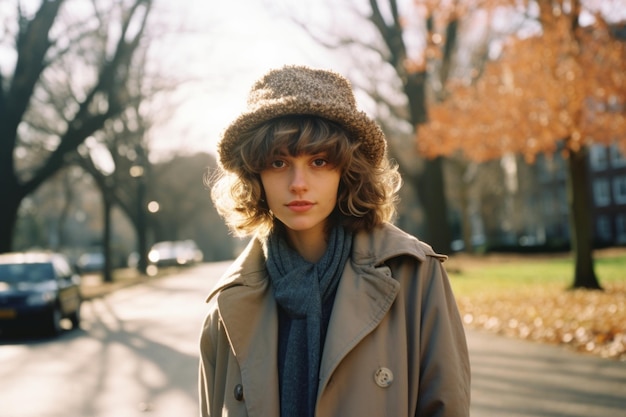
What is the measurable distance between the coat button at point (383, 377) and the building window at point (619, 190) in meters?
59.9

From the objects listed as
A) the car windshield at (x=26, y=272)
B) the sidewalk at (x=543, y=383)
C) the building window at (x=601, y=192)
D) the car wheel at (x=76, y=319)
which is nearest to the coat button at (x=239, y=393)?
the sidewalk at (x=543, y=383)

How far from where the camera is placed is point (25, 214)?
5391 centimetres

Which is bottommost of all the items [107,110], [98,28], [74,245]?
[74,245]

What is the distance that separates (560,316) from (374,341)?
991cm

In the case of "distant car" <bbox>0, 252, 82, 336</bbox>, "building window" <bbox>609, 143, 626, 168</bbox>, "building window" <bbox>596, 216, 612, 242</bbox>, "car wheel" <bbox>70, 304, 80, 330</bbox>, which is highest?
"building window" <bbox>609, 143, 626, 168</bbox>

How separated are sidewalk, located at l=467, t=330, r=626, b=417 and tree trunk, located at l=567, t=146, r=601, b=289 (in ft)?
20.6

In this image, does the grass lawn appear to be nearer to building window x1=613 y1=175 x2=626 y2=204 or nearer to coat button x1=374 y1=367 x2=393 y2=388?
coat button x1=374 y1=367 x2=393 y2=388

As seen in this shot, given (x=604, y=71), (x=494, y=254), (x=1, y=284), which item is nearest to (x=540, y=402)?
(x=604, y=71)

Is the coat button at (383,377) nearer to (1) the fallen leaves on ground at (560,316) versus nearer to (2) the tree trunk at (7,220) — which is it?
(1) the fallen leaves on ground at (560,316)

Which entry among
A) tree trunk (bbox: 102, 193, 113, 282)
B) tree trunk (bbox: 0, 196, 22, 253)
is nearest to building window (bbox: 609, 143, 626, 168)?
tree trunk (bbox: 102, 193, 113, 282)

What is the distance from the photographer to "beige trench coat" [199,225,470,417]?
7.10 feet

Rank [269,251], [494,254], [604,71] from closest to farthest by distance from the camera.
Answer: [269,251] → [604,71] → [494,254]

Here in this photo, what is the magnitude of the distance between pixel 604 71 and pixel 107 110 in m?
14.2

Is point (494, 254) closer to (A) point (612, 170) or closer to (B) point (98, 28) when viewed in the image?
(A) point (612, 170)
